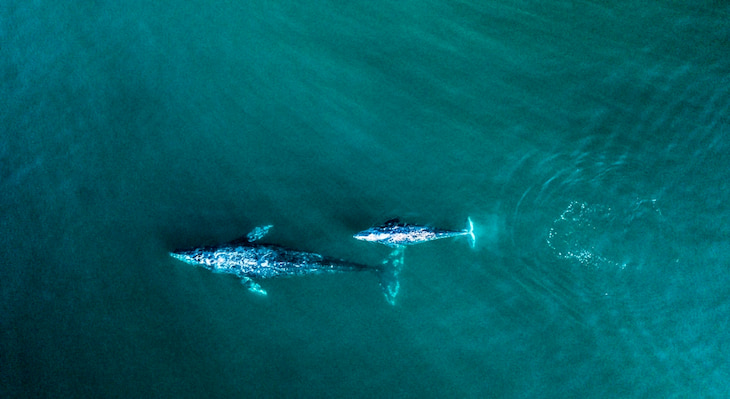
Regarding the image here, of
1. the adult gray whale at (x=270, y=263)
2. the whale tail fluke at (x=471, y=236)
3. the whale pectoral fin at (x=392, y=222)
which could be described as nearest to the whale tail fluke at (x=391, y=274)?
the adult gray whale at (x=270, y=263)

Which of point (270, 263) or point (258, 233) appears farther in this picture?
point (258, 233)

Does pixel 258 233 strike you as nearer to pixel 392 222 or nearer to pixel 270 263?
pixel 270 263

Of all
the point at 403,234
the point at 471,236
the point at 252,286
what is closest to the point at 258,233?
the point at 252,286

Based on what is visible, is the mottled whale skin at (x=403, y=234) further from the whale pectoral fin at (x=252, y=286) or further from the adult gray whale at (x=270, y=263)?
the whale pectoral fin at (x=252, y=286)

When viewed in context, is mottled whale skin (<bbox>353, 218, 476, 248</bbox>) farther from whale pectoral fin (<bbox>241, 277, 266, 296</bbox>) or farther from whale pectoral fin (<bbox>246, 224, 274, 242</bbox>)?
whale pectoral fin (<bbox>241, 277, 266, 296</bbox>)

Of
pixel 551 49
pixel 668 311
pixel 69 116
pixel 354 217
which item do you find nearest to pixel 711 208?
pixel 668 311

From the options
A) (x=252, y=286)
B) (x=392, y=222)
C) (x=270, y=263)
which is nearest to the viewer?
(x=270, y=263)
